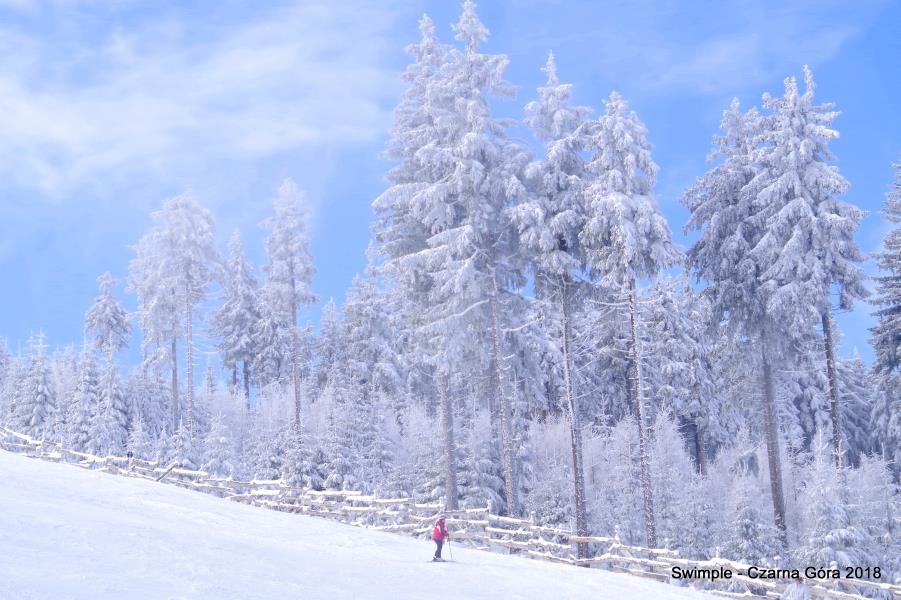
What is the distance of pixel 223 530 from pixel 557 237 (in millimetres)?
15814

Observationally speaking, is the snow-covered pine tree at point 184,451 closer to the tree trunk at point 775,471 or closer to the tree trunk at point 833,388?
the tree trunk at point 775,471

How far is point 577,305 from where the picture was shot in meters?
30.9

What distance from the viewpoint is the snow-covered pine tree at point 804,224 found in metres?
30.5

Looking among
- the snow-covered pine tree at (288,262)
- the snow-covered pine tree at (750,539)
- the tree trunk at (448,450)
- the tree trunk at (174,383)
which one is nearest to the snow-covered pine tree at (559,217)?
the tree trunk at (448,450)

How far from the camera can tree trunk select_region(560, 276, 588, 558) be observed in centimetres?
2833

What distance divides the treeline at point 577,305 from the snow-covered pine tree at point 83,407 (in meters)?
0.20

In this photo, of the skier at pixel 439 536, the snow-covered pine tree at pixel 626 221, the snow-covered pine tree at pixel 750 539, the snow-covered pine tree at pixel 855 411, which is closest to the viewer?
the skier at pixel 439 536

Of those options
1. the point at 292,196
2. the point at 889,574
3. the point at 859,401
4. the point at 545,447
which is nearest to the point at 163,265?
the point at 292,196

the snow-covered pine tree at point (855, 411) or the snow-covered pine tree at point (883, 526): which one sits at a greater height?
the snow-covered pine tree at point (855, 411)

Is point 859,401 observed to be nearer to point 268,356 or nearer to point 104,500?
point 268,356

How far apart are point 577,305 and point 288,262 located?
2018cm

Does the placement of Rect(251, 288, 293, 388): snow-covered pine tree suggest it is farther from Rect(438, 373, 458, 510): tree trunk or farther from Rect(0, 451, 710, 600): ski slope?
Rect(0, 451, 710, 600): ski slope

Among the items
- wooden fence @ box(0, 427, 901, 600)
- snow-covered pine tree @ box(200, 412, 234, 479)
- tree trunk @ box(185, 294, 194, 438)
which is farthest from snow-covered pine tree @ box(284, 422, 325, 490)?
tree trunk @ box(185, 294, 194, 438)

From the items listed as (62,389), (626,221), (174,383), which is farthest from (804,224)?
(62,389)
